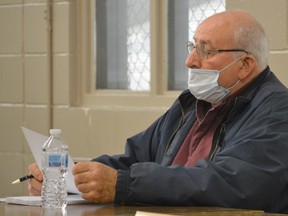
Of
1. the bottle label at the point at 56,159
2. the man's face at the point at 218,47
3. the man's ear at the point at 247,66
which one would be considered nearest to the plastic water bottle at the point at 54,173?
the bottle label at the point at 56,159

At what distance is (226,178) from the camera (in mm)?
2572

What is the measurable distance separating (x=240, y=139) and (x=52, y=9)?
2.45 m

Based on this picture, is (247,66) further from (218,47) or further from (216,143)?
(216,143)

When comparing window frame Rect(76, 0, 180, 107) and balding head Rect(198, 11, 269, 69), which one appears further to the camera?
window frame Rect(76, 0, 180, 107)

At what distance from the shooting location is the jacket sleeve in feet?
8.40

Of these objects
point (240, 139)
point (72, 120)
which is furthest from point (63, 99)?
point (240, 139)

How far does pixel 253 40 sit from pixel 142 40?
1.66 meters

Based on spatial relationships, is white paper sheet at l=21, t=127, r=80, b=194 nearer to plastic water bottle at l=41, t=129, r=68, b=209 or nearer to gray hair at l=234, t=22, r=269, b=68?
plastic water bottle at l=41, t=129, r=68, b=209

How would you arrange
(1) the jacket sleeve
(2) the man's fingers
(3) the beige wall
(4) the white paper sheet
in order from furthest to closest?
(3) the beige wall < (2) the man's fingers < (4) the white paper sheet < (1) the jacket sleeve

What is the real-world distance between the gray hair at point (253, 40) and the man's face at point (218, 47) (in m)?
0.03

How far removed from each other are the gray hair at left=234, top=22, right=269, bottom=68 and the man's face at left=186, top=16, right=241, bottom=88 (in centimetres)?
3

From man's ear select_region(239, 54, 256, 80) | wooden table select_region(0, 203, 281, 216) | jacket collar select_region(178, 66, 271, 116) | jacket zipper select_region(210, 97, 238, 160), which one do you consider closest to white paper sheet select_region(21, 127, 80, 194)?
wooden table select_region(0, 203, 281, 216)

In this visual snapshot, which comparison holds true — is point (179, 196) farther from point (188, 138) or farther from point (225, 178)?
point (188, 138)

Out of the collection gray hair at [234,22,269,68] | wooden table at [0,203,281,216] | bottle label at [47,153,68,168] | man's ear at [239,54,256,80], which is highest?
gray hair at [234,22,269,68]
